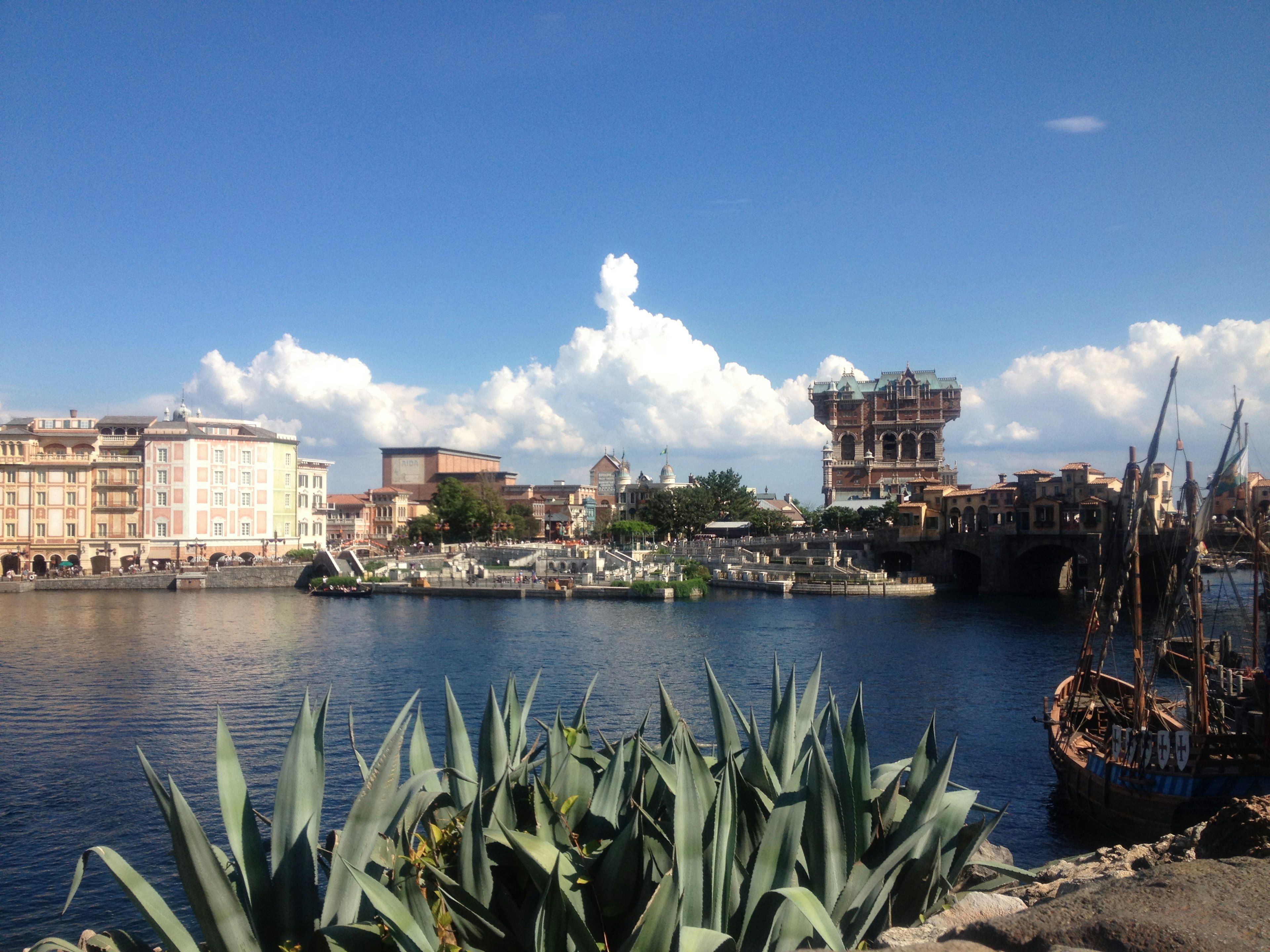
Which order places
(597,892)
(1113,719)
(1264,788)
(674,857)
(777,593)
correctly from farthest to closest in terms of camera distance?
(777,593), (1113,719), (1264,788), (597,892), (674,857)

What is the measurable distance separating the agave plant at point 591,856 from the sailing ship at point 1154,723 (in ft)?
35.5

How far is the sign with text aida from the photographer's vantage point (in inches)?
5482

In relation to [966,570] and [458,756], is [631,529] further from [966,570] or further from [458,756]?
[458,756]

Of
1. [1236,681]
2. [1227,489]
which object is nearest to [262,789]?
[1227,489]

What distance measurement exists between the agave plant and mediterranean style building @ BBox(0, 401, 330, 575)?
72.7 m

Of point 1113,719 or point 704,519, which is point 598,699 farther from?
point 704,519

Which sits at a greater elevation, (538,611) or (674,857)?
(674,857)

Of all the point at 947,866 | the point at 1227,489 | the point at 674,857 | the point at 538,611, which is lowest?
the point at 538,611

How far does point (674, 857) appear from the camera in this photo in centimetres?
486

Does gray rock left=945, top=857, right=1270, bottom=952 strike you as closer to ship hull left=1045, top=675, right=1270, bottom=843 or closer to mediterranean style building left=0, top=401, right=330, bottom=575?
ship hull left=1045, top=675, right=1270, bottom=843

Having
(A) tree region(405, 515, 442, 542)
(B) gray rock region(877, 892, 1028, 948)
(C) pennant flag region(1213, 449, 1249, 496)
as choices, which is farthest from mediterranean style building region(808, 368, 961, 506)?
(B) gray rock region(877, 892, 1028, 948)

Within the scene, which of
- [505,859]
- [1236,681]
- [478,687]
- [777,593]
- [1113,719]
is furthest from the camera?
[777,593]

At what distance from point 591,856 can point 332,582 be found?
209ft

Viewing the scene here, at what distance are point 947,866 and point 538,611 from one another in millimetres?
48511
